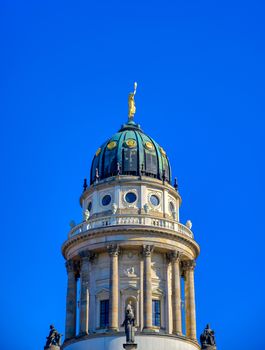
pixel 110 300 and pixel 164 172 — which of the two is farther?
pixel 164 172

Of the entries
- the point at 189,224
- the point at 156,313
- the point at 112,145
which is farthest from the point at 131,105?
the point at 156,313

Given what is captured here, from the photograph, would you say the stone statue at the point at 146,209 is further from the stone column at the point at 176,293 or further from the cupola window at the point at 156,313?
the cupola window at the point at 156,313

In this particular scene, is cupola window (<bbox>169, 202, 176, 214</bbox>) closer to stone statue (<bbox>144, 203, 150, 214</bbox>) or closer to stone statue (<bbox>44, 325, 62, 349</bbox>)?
stone statue (<bbox>144, 203, 150, 214</bbox>)

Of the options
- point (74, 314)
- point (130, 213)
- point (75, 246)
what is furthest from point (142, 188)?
point (74, 314)

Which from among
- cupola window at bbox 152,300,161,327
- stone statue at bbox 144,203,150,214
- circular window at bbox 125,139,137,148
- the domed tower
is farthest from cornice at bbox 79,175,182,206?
cupola window at bbox 152,300,161,327

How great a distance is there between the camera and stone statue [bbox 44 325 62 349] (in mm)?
66250

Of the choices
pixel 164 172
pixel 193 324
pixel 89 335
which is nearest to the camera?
pixel 89 335

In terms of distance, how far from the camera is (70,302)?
71812 millimetres

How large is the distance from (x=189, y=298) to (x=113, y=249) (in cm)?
903

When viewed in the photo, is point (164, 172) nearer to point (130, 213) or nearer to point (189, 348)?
Result: point (130, 213)

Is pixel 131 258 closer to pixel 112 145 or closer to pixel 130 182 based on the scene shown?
pixel 130 182

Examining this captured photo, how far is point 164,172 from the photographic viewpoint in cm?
7638

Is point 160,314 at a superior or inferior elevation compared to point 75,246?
inferior

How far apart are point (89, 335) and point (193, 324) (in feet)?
32.8
